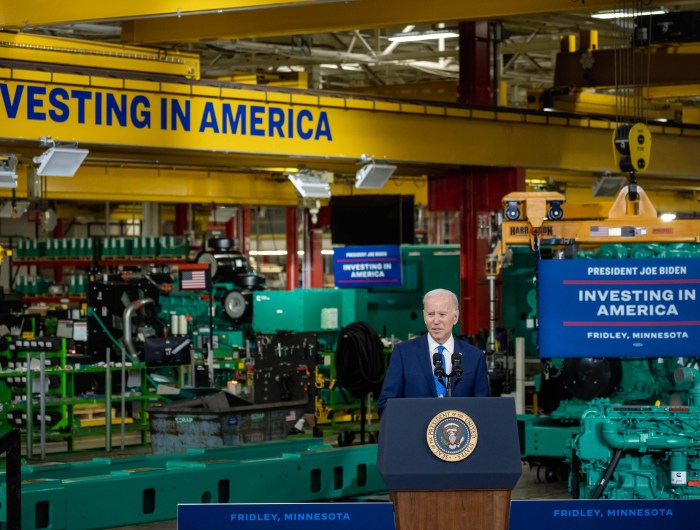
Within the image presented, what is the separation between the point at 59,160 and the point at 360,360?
3.43 meters

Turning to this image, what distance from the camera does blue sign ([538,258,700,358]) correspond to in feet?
31.9

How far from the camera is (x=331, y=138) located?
15.1 m

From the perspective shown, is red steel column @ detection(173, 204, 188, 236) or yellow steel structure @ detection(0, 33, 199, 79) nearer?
yellow steel structure @ detection(0, 33, 199, 79)

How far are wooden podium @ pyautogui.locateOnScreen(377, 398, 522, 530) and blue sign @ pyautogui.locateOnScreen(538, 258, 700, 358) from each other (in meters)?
4.90

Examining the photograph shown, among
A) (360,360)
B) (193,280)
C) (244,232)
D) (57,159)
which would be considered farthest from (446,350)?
(244,232)

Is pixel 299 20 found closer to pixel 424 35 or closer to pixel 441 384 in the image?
pixel 424 35

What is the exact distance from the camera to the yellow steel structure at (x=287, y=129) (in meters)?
12.9

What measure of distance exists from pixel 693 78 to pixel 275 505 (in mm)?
11936

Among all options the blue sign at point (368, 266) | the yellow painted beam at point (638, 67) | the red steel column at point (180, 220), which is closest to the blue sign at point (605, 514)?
the yellow painted beam at point (638, 67)

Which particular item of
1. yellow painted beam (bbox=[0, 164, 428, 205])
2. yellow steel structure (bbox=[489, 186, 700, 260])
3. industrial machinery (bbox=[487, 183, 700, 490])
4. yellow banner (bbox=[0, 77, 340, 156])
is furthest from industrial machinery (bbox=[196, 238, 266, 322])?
yellow steel structure (bbox=[489, 186, 700, 260])

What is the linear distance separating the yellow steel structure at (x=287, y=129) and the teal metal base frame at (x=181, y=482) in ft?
14.0

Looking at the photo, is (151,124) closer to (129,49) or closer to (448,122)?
(129,49)

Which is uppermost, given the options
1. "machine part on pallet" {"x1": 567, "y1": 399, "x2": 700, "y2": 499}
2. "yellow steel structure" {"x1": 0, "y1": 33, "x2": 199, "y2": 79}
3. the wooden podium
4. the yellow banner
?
"yellow steel structure" {"x1": 0, "y1": 33, "x2": 199, "y2": 79}

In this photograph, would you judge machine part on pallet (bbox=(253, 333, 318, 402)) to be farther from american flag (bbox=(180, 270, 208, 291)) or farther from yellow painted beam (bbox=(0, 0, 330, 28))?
yellow painted beam (bbox=(0, 0, 330, 28))
